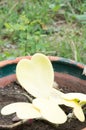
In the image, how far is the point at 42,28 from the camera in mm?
2248

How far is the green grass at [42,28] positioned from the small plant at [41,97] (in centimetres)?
72

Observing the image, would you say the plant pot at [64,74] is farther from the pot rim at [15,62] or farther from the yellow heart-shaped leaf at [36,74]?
the yellow heart-shaped leaf at [36,74]

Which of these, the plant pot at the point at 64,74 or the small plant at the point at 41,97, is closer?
the small plant at the point at 41,97

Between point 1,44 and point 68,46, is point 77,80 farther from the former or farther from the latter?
point 1,44

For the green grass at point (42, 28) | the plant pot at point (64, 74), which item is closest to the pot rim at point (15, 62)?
the plant pot at point (64, 74)

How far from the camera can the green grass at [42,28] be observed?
A: 6.22 feet

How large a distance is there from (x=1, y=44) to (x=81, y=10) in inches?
21.0

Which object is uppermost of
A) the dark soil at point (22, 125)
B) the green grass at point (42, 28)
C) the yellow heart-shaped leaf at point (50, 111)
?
the yellow heart-shaped leaf at point (50, 111)

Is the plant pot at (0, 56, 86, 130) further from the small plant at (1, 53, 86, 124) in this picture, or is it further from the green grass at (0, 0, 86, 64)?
the green grass at (0, 0, 86, 64)

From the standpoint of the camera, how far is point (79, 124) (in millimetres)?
1049

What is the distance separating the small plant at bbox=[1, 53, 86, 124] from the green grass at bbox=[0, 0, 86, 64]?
72cm

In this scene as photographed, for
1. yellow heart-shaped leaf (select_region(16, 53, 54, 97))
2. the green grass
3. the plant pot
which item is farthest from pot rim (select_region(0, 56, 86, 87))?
the green grass

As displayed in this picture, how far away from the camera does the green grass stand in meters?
1.90

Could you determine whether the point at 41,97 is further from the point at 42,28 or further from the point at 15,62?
the point at 42,28
